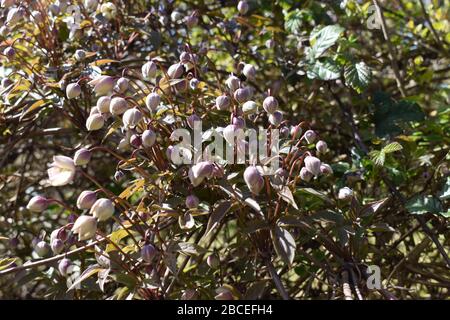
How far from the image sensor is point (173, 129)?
3.54ft

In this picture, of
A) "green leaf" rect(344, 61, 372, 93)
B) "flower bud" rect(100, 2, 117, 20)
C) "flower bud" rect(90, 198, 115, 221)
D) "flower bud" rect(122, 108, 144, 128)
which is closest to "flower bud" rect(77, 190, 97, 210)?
"flower bud" rect(90, 198, 115, 221)

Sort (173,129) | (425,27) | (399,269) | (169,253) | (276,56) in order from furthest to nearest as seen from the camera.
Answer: (425,27)
(276,56)
(399,269)
(173,129)
(169,253)

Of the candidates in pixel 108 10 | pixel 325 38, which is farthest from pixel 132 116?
pixel 325 38

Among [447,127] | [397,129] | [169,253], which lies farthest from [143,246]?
[447,127]

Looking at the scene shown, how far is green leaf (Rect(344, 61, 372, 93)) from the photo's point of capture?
1.32 m

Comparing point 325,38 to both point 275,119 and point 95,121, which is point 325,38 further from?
point 95,121

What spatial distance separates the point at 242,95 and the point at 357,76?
42 centimetres

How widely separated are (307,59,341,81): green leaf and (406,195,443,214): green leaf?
0.34 m

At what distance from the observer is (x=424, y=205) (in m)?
1.16

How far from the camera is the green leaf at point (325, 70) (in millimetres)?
1359

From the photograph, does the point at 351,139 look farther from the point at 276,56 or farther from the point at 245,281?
the point at 245,281

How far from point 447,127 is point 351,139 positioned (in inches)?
9.5

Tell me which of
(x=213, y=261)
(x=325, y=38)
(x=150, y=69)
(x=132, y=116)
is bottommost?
(x=213, y=261)

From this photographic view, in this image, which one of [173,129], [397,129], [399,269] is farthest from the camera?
[397,129]
